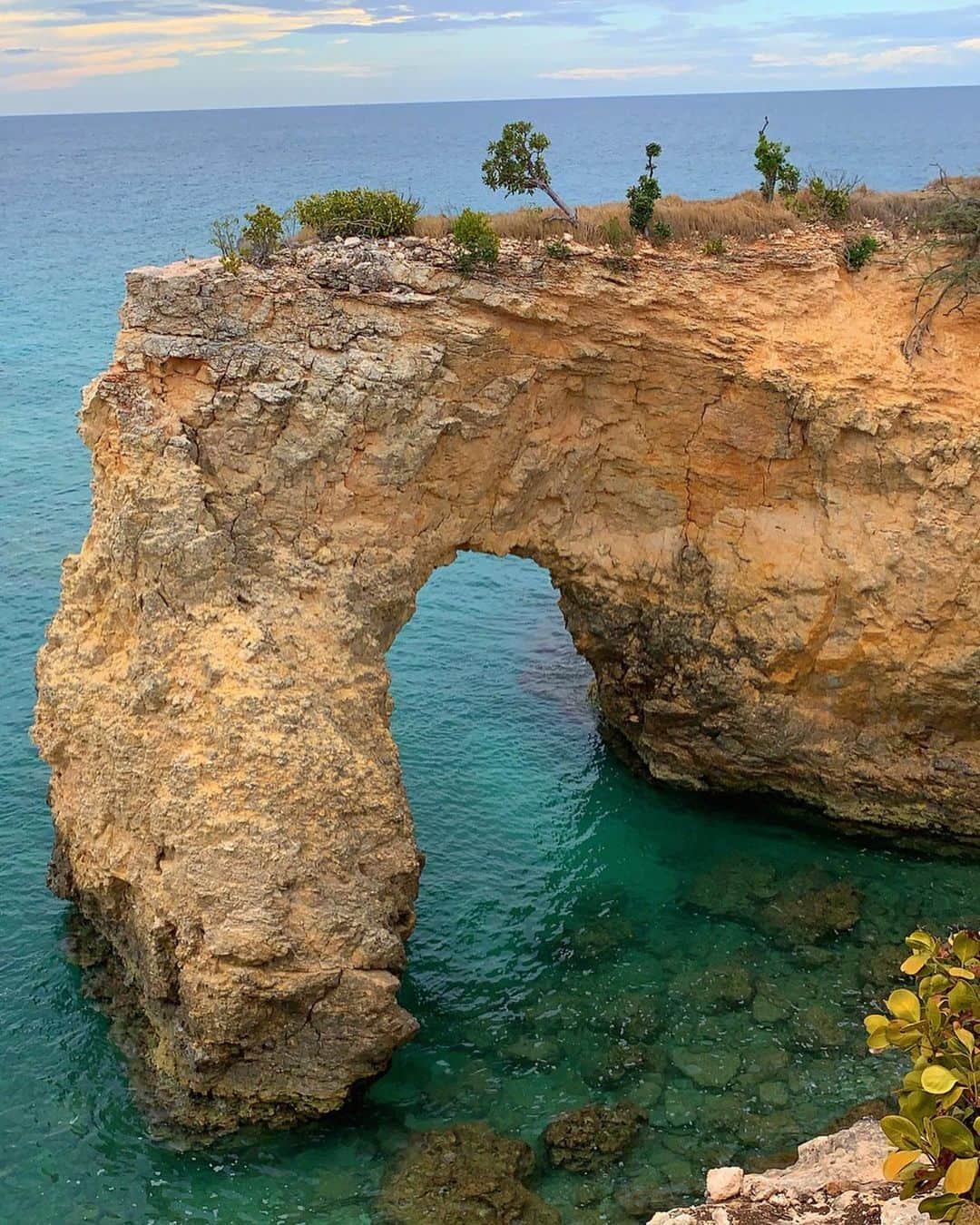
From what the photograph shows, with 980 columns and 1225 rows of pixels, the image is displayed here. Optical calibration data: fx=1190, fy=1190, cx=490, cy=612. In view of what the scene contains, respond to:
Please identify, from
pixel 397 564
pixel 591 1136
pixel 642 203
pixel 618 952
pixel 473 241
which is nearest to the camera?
pixel 591 1136

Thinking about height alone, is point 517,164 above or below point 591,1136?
above

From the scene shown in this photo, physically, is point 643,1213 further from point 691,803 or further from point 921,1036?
point 691,803

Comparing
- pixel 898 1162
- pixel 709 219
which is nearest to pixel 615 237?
pixel 709 219

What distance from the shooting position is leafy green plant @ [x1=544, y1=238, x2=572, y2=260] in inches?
796

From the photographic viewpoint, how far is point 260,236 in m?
19.2

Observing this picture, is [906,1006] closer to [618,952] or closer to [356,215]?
[618,952]

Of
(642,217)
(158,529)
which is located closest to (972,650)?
(642,217)

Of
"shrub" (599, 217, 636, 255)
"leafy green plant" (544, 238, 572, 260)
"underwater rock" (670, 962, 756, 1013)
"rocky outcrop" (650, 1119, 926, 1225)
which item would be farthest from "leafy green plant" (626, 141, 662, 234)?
"rocky outcrop" (650, 1119, 926, 1225)

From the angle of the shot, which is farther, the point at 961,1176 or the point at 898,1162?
the point at 898,1162

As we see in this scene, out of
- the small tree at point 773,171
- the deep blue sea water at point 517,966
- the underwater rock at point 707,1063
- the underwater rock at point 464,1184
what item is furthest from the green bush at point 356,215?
the underwater rock at point 464,1184

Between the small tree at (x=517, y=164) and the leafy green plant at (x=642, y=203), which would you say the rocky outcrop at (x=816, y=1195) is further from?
the small tree at (x=517, y=164)

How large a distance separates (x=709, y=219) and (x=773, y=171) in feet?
8.78

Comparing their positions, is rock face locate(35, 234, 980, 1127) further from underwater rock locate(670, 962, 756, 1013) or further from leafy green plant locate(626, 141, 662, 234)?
underwater rock locate(670, 962, 756, 1013)

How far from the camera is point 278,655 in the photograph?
17.9m
